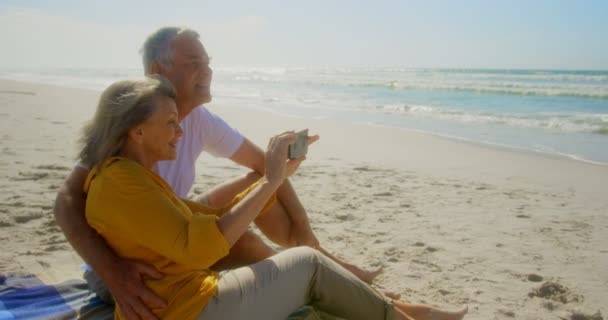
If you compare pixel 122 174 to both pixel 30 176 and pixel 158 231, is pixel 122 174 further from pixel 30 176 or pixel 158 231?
pixel 30 176

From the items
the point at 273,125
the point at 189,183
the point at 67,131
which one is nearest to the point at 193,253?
the point at 189,183

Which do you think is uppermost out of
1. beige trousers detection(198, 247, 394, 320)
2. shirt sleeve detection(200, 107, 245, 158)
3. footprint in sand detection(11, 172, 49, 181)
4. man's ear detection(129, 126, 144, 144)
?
man's ear detection(129, 126, 144, 144)

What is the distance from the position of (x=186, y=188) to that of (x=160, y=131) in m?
1.10

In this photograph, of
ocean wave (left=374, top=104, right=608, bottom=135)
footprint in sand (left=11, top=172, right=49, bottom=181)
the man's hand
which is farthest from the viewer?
ocean wave (left=374, top=104, right=608, bottom=135)

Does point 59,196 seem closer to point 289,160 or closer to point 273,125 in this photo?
point 289,160

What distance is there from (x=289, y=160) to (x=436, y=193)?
335cm

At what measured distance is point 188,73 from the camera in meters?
2.77

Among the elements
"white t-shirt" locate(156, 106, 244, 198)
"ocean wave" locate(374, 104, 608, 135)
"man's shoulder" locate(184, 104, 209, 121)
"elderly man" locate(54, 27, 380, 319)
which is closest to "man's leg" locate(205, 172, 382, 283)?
"elderly man" locate(54, 27, 380, 319)

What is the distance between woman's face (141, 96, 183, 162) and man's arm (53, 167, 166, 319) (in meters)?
0.40

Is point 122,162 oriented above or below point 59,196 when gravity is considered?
above

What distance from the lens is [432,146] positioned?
330 inches

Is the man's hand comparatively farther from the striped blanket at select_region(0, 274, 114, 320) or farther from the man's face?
the man's face

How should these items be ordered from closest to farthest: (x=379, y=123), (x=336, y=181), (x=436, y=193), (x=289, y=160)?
(x=289, y=160) → (x=436, y=193) → (x=336, y=181) → (x=379, y=123)

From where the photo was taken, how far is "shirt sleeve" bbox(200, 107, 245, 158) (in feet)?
10.1
